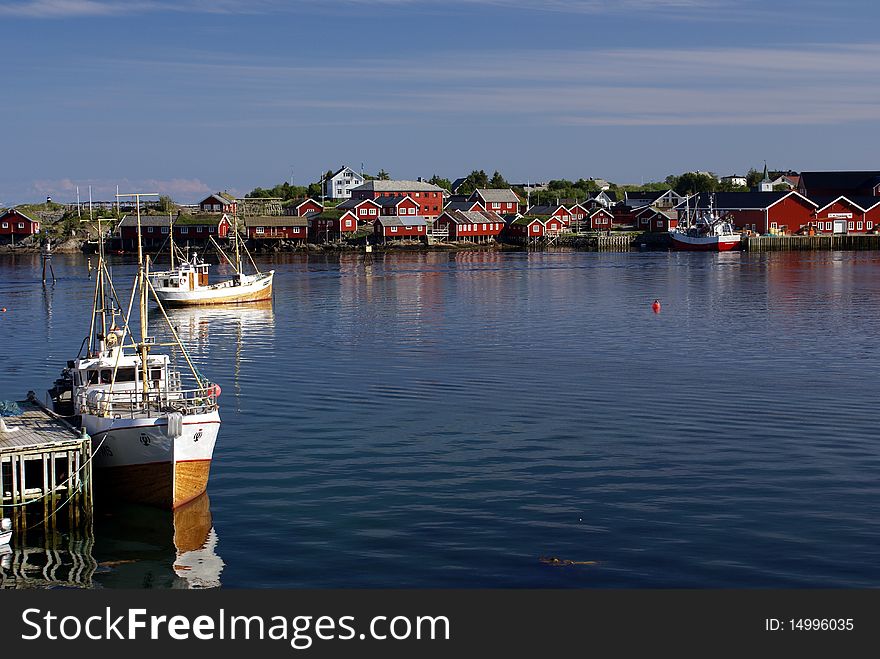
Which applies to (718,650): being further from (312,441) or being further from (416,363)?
(416,363)

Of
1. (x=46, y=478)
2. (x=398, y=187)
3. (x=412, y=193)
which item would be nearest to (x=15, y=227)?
(x=398, y=187)

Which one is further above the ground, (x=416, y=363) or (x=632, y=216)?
(x=632, y=216)

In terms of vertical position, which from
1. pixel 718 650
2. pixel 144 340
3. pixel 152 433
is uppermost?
pixel 144 340

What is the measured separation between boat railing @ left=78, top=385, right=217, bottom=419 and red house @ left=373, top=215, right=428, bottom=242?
14165cm

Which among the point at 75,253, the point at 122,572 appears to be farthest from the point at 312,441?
the point at 75,253

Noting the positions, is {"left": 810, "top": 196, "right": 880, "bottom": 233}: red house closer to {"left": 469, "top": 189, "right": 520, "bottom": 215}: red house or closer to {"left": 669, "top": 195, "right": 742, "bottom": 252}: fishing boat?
{"left": 669, "top": 195, "right": 742, "bottom": 252}: fishing boat

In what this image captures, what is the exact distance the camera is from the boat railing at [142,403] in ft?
92.4

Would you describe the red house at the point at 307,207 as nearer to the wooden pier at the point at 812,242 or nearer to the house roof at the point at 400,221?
the house roof at the point at 400,221

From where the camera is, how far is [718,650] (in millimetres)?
18984

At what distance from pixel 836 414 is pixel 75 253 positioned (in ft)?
492

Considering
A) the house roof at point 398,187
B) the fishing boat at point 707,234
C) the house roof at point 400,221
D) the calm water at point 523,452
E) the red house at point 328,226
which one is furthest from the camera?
the house roof at point 398,187

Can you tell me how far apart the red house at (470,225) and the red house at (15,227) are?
62.5 meters

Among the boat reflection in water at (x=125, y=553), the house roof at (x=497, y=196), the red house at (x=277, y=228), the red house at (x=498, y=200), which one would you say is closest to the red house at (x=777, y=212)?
the red house at (x=498, y=200)

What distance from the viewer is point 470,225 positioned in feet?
572
